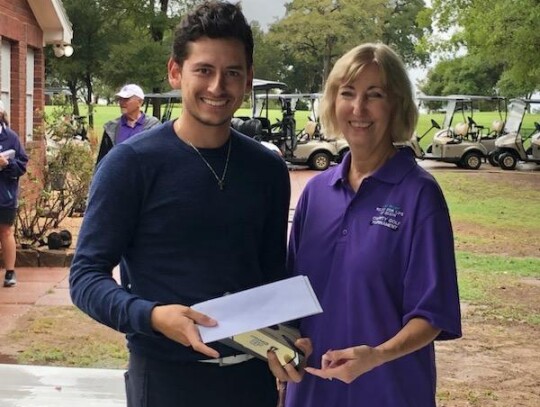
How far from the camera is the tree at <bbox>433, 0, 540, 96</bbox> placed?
1692cm

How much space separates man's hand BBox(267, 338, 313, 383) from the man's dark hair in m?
0.73

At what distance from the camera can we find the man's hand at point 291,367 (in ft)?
5.96

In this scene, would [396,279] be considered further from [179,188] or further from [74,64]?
[74,64]

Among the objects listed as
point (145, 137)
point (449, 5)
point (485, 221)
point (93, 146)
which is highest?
point (449, 5)

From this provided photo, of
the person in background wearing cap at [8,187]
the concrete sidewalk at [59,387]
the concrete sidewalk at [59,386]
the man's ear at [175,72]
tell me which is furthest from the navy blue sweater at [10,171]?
the man's ear at [175,72]

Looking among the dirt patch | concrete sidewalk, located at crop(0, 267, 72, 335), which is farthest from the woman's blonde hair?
concrete sidewalk, located at crop(0, 267, 72, 335)

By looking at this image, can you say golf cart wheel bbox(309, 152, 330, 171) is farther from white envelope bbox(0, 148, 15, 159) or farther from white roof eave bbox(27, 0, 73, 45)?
white envelope bbox(0, 148, 15, 159)

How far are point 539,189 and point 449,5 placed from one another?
550 cm

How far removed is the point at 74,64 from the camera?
3634 centimetres

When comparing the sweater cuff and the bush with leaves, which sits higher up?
the sweater cuff

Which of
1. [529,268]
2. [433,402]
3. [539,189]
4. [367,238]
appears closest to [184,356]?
[367,238]

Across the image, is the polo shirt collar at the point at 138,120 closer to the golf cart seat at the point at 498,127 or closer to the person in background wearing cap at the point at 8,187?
the person in background wearing cap at the point at 8,187

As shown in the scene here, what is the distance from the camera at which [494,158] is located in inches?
994

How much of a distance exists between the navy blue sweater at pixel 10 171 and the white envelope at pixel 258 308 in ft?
19.3
